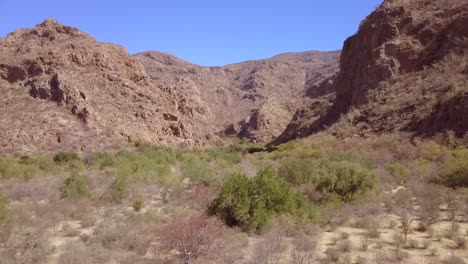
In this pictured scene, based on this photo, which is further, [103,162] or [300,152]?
[300,152]

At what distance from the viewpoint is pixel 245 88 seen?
413ft

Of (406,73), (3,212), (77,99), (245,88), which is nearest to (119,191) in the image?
(3,212)

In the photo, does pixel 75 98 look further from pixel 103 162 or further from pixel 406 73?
pixel 406 73

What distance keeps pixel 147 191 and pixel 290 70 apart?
125m

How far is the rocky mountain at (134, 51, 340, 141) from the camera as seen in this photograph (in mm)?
83812

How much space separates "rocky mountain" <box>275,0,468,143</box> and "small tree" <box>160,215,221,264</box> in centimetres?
2367

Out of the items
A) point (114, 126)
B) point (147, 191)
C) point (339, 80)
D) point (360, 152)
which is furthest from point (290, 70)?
point (147, 191)

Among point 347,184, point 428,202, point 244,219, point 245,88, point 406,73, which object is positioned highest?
point 245,88

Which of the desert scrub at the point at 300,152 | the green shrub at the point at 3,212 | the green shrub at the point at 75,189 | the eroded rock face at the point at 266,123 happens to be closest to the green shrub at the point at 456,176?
the green shrub at the point at 75,189

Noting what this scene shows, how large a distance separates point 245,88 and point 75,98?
84.6m

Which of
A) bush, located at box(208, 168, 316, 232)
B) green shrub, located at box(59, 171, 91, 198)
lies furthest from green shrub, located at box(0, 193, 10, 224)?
bush, located at box(208, 168, 316, 232)

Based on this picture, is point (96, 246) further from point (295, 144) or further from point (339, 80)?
point (339, 80)

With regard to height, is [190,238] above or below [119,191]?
above

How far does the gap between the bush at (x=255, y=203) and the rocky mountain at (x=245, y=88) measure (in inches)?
2009
